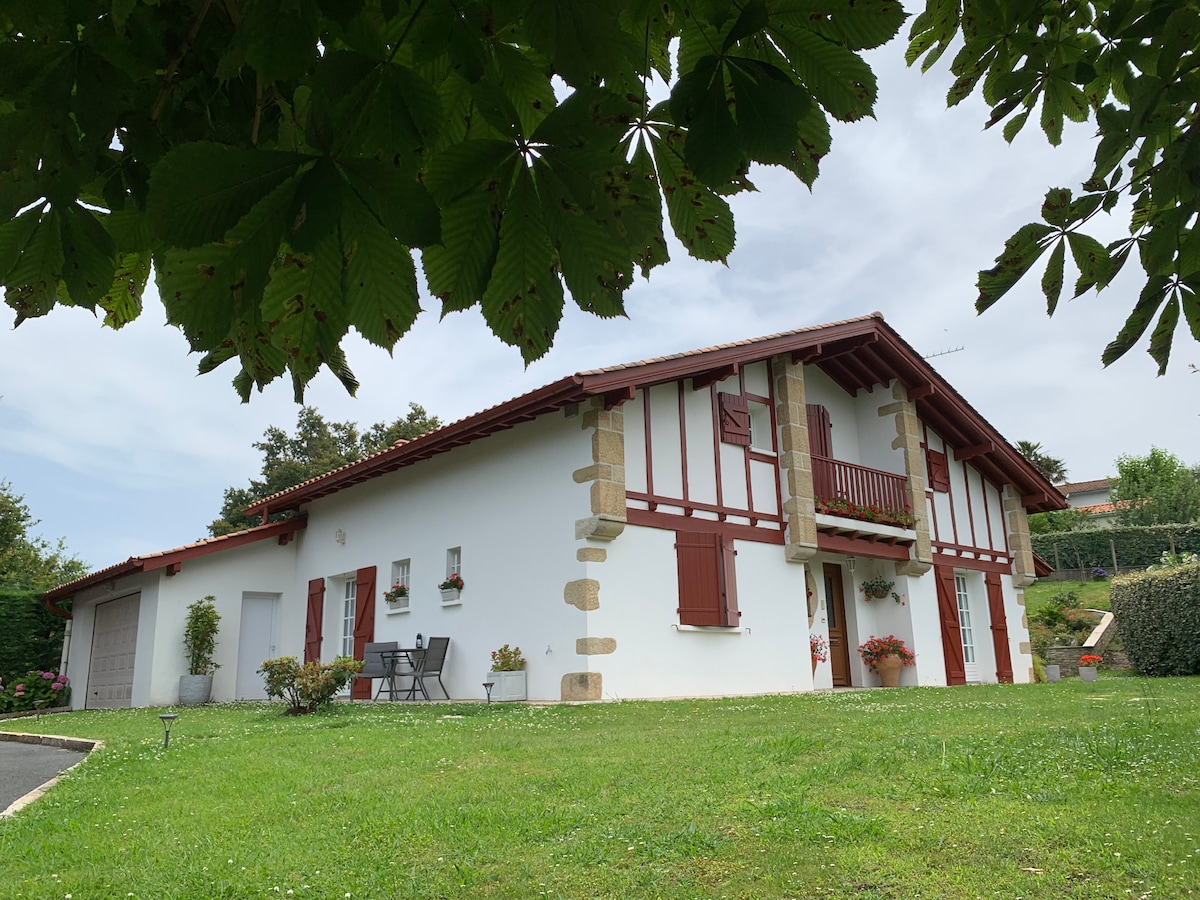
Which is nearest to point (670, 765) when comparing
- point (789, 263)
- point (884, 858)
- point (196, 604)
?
point (884, 858)

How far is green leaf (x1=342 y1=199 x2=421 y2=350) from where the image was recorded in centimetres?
111

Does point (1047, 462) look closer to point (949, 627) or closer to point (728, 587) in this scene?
point (949, 627)

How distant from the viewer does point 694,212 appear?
1542 mm

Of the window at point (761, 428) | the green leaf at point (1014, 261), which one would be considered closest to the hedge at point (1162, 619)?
the window at point (761, 428)

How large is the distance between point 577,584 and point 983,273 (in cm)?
820

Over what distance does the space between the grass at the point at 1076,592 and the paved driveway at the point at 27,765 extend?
23.2 m

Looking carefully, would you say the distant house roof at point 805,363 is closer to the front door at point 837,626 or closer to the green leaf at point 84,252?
the front door at point 837,626

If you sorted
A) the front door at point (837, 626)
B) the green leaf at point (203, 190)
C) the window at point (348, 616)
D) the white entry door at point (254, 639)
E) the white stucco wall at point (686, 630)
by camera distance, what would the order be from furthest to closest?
the white entry door at point (254, 639) < the window at point (348, 616) < the front door at point (837, 626) < the white stucco wall at point (686, 630) < the green leaf at point (203, 190)

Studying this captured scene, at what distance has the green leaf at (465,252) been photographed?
1.17 meters

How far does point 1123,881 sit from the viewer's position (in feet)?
9.86

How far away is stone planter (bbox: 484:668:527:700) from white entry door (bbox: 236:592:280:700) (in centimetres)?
612

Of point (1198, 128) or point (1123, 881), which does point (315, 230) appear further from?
point (1123, 881)

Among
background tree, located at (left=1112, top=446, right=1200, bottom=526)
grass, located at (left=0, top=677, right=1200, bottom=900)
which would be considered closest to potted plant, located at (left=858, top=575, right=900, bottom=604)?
grass, located at (left=0, top=677, right=1200, bottom=900)

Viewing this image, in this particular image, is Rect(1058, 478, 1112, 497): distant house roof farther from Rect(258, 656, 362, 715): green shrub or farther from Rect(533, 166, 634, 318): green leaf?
Rect(533, 166, 634, 318): green leaf
